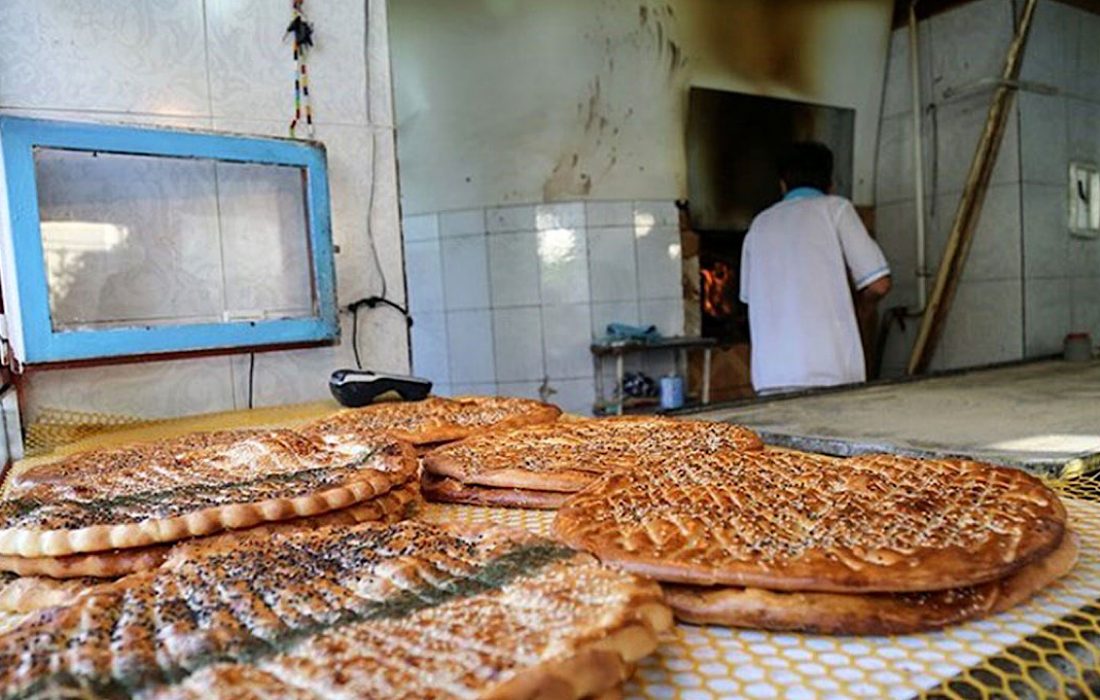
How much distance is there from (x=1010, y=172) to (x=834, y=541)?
4.80 m

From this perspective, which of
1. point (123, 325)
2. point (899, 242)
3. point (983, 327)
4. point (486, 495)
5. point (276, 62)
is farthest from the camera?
point (899, 242)

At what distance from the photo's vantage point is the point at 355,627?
23.5 inches

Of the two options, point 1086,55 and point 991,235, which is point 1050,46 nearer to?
point 1086,55

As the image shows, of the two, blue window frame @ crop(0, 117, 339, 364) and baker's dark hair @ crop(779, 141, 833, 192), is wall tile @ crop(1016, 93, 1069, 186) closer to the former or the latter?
baker's dark hair @ crop(779, 141, 833, 192)

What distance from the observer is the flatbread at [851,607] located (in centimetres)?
62

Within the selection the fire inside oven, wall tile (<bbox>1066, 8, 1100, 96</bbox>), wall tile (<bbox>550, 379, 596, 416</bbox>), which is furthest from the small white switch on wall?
wall tile (<bbox>550, 379, 596, 416</bbox>)

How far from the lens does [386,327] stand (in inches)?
99.3

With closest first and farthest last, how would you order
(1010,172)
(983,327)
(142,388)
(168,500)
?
(168,500) < (142,388) < (1010,172) < (983,327)

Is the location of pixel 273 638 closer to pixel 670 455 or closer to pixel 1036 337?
pixel 670 455

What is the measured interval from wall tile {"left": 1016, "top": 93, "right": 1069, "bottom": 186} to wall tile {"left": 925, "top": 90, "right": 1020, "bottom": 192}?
0.06m

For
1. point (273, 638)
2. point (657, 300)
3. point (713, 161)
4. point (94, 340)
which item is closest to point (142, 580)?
point (273, 638)

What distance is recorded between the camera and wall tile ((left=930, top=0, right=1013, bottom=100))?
14.8ft

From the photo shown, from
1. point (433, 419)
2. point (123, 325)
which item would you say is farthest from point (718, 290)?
point (123, 325)

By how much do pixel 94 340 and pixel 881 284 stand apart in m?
2.86
